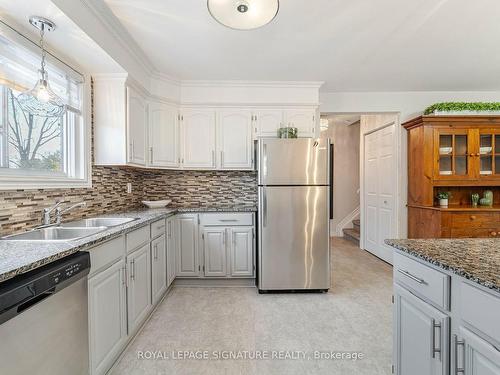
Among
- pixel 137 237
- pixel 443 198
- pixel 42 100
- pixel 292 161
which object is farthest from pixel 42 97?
pixel 443 198

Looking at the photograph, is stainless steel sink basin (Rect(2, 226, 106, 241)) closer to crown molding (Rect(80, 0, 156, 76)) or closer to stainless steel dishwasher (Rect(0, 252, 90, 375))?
stainless steel dishwasher (Rect(0, 252, 90, 375))

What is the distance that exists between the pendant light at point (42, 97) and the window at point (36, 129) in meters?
0.16

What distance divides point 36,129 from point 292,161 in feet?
7.13

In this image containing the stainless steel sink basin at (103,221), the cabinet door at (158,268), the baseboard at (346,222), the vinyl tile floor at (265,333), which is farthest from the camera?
the baseboard at (346,222)

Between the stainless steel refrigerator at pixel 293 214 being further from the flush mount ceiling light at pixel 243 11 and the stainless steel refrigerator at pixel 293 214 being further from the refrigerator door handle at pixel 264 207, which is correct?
the flush mount ceiling light at pixel 243 11

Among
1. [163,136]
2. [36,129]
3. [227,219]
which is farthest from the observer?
[163,136]

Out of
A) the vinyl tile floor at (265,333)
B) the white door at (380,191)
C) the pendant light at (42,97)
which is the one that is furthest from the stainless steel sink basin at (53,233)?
the white door at (380,191)

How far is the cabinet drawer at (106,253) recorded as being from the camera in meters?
1.42

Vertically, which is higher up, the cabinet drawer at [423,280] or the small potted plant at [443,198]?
the small potted plant at [443,198]

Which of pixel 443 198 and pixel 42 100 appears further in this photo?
pixel 443 198

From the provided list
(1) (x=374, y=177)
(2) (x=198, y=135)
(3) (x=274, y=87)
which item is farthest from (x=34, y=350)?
(1) (x=374, y=177)

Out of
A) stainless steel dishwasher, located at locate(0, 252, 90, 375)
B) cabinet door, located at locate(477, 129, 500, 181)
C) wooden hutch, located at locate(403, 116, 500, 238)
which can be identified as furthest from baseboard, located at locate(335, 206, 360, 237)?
stainless steel dishwasher, located at locate(0, 252, 90, 375)

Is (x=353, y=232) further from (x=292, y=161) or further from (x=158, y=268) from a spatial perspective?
(x=158, y=268)

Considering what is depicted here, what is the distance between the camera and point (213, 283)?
9.97 ft
